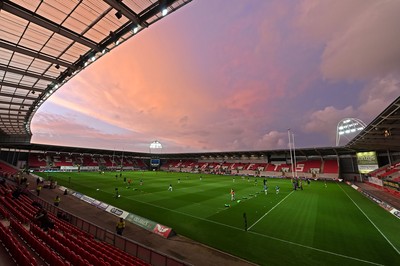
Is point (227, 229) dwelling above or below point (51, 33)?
below

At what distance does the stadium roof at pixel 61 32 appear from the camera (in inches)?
452

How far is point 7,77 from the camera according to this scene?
65.7ft

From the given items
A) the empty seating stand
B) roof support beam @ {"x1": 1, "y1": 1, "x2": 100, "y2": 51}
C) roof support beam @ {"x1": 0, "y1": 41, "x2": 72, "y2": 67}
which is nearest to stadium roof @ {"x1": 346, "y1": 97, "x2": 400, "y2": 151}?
the empty seating stand

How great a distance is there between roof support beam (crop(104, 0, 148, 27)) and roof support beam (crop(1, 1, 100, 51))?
17.2 feet

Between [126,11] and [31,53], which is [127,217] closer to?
[31,53]

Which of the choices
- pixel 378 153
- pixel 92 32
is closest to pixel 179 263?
pixel 92 32

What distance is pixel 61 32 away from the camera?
13430 mm

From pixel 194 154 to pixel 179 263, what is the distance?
96.4m

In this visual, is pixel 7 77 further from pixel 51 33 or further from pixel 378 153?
pixel 378 153

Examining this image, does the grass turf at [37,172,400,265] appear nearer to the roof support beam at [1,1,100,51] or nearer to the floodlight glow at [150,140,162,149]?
the roof support beam at [1,1,100,51]

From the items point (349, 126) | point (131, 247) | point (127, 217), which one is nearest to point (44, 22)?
point (131, 247)

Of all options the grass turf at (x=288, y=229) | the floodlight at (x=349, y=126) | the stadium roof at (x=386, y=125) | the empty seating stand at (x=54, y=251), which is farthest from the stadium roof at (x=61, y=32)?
the floodlight at (x=349, y=126)

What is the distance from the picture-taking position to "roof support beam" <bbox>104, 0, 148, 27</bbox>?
35.8 feet

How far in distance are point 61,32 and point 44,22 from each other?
1044 millimetres
